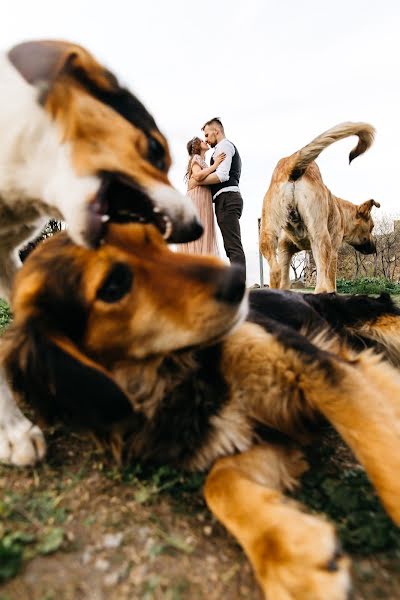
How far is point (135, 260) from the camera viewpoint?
1922 millimetres

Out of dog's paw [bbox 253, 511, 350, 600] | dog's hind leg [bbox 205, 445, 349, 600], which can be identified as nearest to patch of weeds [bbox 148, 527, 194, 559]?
dog's hind leg [bbox 205, 445, 349, 600]

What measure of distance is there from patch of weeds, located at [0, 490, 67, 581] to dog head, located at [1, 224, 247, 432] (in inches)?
14.9

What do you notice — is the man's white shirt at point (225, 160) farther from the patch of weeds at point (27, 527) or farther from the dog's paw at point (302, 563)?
the dog's paw at point (302, 563)

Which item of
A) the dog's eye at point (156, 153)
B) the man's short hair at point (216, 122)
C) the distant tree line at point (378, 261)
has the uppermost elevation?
the man's short hair at point (216, 122)

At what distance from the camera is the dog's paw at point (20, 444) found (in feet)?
7.08

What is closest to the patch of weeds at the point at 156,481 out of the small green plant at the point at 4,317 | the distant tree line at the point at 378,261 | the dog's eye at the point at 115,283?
the dog's eye at the point at 115,283

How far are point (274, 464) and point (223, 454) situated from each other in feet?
0.74

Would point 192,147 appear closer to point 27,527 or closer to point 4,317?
point 4,317

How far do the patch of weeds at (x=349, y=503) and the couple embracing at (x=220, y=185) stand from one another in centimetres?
539

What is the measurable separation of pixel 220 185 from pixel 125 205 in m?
5.67

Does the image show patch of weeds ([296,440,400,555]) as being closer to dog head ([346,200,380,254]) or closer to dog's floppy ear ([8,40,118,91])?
dog's floppy ear ([8,40,118,91])

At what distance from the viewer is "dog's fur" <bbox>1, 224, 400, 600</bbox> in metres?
1.74

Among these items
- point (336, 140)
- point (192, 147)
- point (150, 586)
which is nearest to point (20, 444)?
point (150, 586)

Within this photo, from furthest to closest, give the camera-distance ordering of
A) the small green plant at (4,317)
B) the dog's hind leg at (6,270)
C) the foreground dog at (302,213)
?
the foreground dog at (302,213), the small green plant at (4,317), the dog's hind leg at (6,270)
